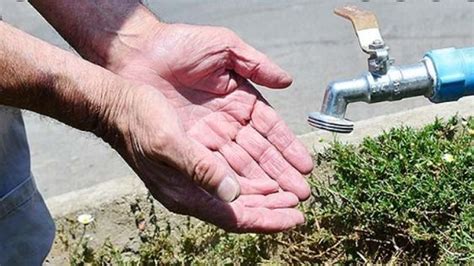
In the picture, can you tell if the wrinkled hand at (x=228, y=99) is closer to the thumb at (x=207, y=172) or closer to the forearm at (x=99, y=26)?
the forearm at (x=99, y=26)

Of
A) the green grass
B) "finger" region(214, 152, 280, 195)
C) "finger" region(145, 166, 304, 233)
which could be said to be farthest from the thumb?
the green grass

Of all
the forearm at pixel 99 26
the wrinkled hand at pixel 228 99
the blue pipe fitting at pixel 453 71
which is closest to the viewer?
the blue pipe fitting at pixel 453 71

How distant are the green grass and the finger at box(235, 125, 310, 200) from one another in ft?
2.47

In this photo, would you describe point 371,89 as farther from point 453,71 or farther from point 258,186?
point 258,186

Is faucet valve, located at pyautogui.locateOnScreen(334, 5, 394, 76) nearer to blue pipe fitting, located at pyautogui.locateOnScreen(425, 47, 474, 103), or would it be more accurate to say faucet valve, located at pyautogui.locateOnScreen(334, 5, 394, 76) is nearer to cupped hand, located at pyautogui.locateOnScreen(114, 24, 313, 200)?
blue pipe fitting, located at pyautogui.locateOnScreen(425, 47, 474, 103)

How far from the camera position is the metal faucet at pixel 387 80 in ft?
4.91

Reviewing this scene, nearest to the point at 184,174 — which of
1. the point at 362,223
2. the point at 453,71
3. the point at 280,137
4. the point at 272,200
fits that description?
the point at 272,200

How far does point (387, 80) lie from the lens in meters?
1.51

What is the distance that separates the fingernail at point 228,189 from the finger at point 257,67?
0.42 meters

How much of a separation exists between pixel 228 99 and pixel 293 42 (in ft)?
7.52

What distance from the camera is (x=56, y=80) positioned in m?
1.62

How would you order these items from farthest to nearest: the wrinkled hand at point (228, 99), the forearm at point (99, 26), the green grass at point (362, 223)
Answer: the green grass at point (362, 223), the forearm at point (99, 26), the wrinkled hand at point (228, 99)

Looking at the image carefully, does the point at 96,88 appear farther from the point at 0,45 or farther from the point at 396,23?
the point at 396,23

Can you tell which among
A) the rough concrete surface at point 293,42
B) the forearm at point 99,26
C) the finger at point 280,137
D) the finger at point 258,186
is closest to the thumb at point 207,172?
the finger at point 258,186
